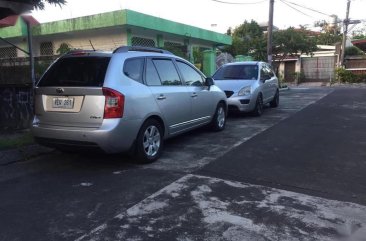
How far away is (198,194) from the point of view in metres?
4.74

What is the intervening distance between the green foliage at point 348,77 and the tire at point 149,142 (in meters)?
31.5

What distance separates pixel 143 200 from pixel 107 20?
34.5 ft

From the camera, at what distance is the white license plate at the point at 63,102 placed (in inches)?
220

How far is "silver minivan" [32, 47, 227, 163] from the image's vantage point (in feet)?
17.8

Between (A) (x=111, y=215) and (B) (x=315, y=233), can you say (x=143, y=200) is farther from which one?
(B) (x=315, y=233)

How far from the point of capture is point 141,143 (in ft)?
19.4

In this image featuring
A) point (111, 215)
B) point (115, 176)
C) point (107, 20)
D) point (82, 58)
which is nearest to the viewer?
point (111, 215)

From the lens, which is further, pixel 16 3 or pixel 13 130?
pixel 13 130

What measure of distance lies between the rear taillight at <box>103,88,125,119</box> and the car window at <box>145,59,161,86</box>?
874 millimetres

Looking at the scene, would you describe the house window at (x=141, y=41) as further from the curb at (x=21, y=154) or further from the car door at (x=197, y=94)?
the curb at (x=21, y=154)

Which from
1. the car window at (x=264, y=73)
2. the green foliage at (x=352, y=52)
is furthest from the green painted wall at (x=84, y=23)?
the green foliage at (x=352, y=52)

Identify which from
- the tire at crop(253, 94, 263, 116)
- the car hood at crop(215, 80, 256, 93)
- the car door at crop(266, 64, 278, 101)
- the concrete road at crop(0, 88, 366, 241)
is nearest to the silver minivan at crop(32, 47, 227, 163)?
the concrete road at crop(0, 88, 366, 241)

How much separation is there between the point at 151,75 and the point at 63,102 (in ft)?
4.91

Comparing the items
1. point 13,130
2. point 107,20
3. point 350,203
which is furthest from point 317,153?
point 107,20
